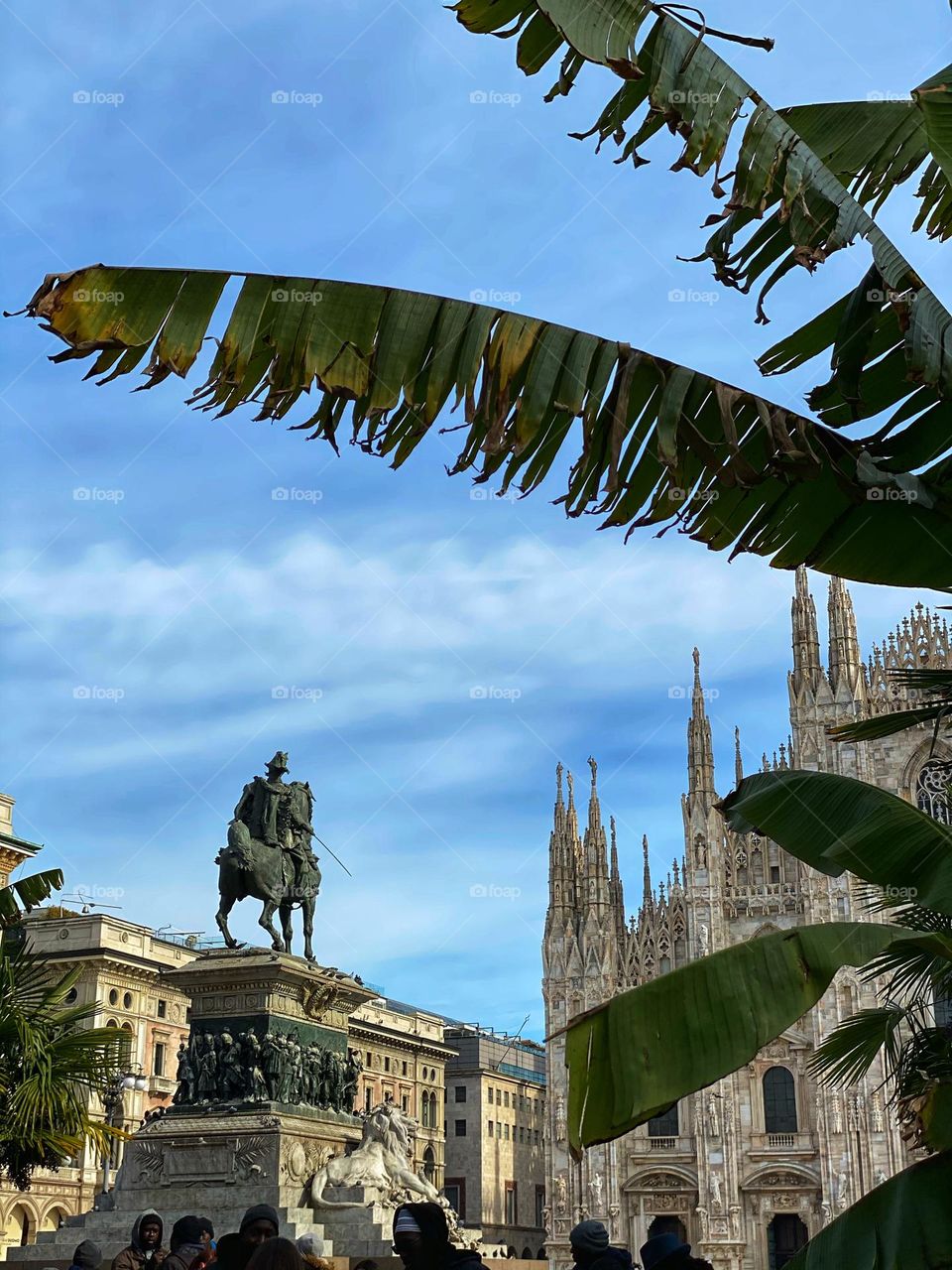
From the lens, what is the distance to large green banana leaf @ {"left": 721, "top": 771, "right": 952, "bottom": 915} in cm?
501

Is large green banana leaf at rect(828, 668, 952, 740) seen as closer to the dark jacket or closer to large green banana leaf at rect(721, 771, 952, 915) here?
large green banana leaf at rect(721, 771, 952, 915)

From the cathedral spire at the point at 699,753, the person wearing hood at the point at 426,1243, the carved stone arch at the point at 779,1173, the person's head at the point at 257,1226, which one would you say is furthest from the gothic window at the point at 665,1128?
the person wearing hood at the point at 426,1243

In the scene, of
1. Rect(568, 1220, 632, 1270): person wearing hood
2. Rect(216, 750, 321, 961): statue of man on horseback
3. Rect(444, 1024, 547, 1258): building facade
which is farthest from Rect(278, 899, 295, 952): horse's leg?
Rect(444, 1024, 547, 1258): building facade

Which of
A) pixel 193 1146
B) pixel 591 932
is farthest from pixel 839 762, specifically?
pixel 193 1146

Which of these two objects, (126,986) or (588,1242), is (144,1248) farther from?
(126,986)

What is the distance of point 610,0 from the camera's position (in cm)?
511

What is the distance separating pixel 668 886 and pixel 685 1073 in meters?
42.9

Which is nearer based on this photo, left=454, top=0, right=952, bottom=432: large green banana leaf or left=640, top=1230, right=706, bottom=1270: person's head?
left=454, top=0, right=952, bottom=432: large green banana leaf

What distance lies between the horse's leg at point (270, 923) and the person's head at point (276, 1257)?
11.7 metres

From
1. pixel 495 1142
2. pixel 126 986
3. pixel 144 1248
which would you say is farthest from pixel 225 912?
pixel 495 1142

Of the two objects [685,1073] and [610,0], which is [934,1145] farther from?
[610,0]

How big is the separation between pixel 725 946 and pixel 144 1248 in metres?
35.7

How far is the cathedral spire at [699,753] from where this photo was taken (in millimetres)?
45781

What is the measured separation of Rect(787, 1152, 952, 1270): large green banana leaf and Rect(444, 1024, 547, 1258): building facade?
61931 mm
